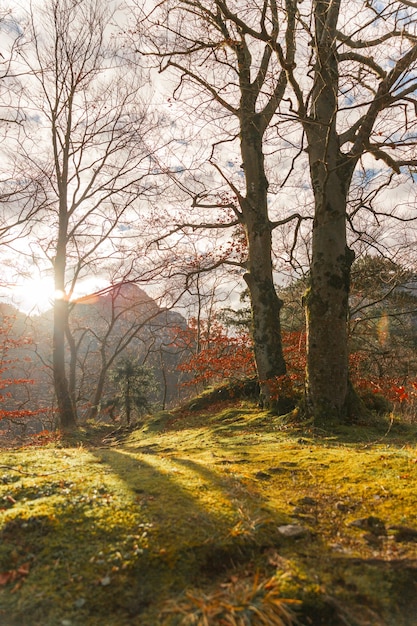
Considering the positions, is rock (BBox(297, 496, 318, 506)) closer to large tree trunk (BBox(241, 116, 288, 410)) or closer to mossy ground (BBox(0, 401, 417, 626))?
mossy ground (BBox(0, 401, 417, 626))

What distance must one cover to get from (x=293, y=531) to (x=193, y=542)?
0.55 m

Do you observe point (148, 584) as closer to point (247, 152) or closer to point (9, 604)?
point (9, 604)

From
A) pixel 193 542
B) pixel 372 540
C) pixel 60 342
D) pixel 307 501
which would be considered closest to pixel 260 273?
pixel 307 501

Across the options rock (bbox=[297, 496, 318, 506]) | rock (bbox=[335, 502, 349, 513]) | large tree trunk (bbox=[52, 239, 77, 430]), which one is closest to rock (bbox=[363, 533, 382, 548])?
rock (bbox=[335, 502, 349, 513])

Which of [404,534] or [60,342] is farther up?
[60,342]

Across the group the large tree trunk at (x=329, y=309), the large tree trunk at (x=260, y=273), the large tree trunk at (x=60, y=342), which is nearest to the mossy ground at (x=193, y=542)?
the large tree trunk at (x=329, y=309)

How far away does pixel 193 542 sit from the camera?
1.78 meters

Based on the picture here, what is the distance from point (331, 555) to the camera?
176 cm

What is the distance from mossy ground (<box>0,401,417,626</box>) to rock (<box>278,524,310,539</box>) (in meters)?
0.02

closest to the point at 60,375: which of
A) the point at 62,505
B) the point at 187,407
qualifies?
the point at 187,407

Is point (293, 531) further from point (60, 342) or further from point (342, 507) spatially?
point (60, 342)

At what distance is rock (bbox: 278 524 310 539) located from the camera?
1.91 meters

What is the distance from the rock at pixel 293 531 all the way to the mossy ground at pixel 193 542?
18mm

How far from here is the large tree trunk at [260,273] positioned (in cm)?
817
